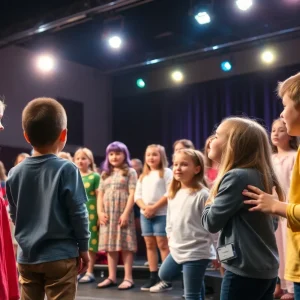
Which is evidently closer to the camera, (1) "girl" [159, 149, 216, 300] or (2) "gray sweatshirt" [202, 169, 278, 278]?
(2) "gray sweatshirt" [202, 169, 278, 278]

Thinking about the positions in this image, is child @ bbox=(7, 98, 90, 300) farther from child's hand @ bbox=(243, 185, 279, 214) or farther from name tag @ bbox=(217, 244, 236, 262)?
child's hand @ bbox=(243, 185, 279, 214)

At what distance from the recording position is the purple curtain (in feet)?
26.4

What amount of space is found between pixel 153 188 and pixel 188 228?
1.44 meters

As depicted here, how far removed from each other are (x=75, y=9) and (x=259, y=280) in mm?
5070

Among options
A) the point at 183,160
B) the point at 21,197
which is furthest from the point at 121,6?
the point at 21,197

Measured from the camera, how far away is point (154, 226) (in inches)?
161

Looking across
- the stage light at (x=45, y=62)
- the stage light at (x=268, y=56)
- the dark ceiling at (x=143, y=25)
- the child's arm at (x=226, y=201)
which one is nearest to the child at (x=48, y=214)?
the child's arm at (x=226, y=201)

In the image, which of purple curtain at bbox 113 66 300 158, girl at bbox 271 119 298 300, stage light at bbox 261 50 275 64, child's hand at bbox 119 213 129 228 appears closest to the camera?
girl at bbox 271 119 298 300

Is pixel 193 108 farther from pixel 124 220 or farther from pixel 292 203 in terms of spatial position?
pixel 292 203

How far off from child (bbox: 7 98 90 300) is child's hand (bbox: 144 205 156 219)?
2.28m

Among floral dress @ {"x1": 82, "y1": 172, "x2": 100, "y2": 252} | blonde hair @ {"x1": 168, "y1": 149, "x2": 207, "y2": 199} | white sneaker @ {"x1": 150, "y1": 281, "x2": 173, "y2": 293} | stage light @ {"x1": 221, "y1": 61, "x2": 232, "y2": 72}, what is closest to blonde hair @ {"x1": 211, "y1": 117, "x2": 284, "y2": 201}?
blonde hair @ {"x1": 168, "y1": 149, "x2": 207, "y2": 199}

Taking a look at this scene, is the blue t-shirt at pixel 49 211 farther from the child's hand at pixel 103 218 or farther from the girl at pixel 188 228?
the child's hand at pixel 103 218

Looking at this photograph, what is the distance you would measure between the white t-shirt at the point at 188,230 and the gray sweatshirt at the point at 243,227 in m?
0.92

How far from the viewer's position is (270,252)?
1.71 m
